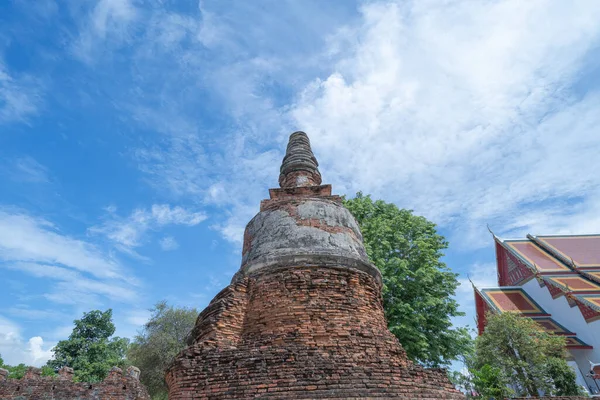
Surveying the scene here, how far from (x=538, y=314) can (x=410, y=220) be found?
10.2 meters

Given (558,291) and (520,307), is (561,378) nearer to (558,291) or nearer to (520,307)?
(558,291)

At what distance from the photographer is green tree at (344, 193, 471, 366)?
11.1 meters

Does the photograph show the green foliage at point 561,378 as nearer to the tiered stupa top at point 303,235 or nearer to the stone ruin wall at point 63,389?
the tiered stupa top at point 303,235

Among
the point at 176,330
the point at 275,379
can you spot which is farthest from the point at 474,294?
the point at 275,379

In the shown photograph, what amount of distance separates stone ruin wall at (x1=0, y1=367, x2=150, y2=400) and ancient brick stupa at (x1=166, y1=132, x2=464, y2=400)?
291 inches

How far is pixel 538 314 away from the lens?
1850 centimetres

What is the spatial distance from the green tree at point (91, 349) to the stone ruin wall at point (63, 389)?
7.68 m

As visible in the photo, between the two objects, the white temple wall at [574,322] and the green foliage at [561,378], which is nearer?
the green foliage at [561,378]

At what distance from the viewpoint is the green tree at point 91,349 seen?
62.1ft

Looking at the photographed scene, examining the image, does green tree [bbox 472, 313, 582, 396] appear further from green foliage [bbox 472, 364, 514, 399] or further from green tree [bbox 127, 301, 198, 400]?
green tree [bbox 127, 301, 198, 400]

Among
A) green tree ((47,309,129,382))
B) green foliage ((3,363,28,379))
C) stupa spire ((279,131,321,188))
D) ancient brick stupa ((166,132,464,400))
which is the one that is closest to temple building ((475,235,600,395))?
stupa spire ((279,131,321,188))

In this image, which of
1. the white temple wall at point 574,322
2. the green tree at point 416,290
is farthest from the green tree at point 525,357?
the white temple wall at point 574,322

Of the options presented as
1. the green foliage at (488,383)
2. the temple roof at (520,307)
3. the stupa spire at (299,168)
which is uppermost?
the stupa spire at (299,168)

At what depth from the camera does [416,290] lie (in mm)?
11969
